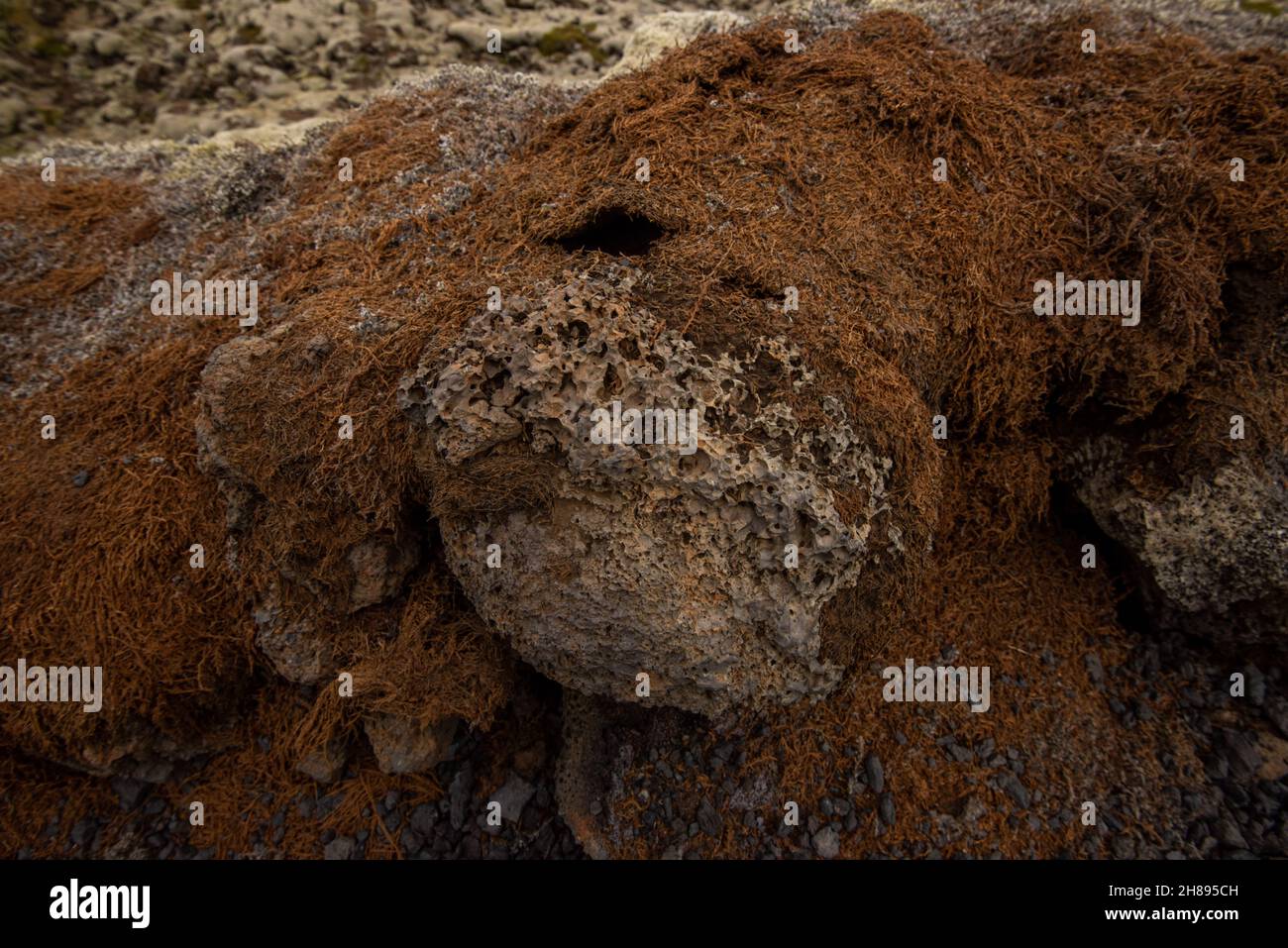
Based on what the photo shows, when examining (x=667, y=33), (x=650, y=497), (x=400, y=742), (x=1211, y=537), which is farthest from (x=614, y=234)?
(x=667, y=33)

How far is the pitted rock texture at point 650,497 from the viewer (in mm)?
2721

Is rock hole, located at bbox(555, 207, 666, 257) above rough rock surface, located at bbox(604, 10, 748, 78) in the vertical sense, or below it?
below

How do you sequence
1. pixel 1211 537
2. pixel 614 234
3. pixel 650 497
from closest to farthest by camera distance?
pixel 650 497
pixel 1211 537
pixel 614 234

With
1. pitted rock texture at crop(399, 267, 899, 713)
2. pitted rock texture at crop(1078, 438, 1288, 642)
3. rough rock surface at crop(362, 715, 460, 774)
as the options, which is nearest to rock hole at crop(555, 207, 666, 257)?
pitted rock texture at crop(399, 267, 899, 713)

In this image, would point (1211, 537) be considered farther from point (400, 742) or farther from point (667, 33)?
point (667, 33)

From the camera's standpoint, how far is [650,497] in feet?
8.93

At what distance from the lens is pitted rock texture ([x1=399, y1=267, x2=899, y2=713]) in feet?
8.93

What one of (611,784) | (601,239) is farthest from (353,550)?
(601,239)

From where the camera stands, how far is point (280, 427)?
339cm

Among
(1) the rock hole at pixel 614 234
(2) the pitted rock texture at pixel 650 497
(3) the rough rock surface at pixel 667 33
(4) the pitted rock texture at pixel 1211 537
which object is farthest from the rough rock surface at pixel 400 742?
(3) the rough rock surface at pixel 667 33

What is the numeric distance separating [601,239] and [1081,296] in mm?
3074

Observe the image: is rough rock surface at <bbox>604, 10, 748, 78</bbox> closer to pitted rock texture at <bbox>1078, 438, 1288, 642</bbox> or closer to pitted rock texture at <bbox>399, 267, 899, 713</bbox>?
pitted rock texture at <bbox>399, 267, 899, 713</bbox>

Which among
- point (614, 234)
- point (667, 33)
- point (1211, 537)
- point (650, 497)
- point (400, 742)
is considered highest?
point (667, 33)
